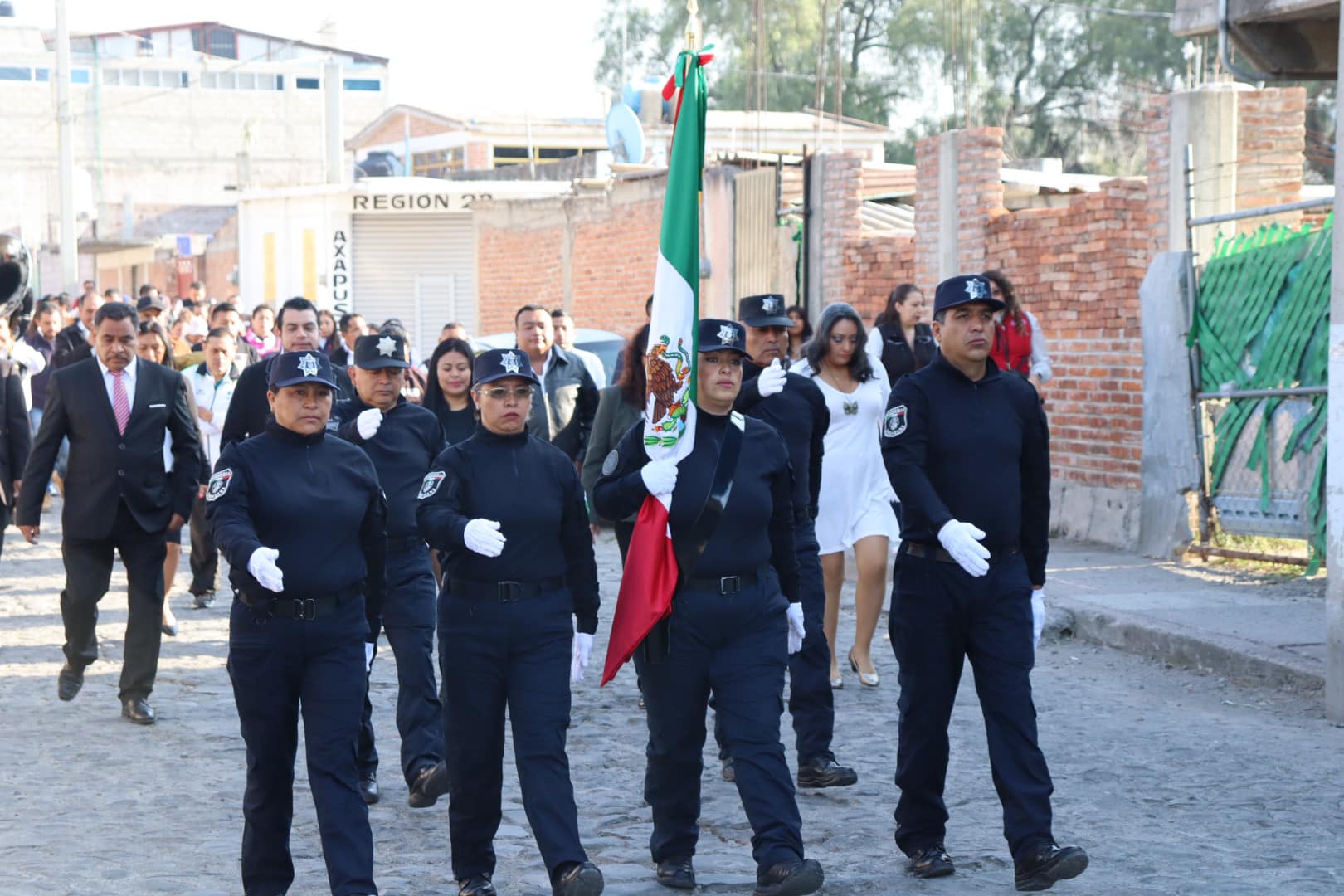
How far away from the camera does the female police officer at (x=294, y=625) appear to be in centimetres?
561

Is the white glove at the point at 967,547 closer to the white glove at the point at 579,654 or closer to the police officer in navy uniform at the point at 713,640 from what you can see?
the police officer in navy uniform at the point at 713,640

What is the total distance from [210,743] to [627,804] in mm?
2253

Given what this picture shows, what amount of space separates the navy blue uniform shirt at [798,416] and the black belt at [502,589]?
1.88 meters

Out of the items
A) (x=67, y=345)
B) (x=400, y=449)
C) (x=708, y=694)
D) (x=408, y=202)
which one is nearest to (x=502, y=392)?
(x=708, y=694)

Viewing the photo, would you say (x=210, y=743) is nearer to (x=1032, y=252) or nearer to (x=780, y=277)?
(x=1032, y=252)

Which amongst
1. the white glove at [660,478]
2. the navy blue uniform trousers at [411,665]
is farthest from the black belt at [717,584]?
the navy blue uniform trousers at [411,665]

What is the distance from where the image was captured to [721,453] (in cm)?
611

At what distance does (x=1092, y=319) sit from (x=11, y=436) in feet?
26.5

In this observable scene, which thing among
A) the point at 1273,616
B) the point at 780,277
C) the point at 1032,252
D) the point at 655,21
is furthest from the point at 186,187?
the point at 1273,616

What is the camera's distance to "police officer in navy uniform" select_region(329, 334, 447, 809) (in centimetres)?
724

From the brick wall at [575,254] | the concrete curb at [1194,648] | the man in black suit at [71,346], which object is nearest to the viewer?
the concrete curb at [1194,648]

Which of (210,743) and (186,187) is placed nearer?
(210,743)

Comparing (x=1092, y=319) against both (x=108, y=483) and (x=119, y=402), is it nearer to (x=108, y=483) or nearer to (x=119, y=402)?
(x=119, y=402)

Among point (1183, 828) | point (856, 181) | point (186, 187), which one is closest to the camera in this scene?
point (1183, 828)
